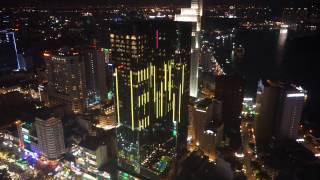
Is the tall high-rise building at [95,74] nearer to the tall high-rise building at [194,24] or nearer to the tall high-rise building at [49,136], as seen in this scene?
the tall high-rise building at [49,136]

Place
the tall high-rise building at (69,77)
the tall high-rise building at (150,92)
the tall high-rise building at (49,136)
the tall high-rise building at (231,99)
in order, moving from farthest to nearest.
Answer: the tall high-rise building at (69,77), the tall high-rise building at (231,99), the tall high-rise building at (49,136), the tall high-rise building at (150,92)

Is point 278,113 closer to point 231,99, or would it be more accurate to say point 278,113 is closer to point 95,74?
point 231,99

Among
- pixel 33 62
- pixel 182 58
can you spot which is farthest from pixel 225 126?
pixel 33 62

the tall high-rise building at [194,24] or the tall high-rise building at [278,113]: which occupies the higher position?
the tall high-rise building at [194,24]

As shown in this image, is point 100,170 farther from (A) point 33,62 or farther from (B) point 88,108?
(A) point 33,62

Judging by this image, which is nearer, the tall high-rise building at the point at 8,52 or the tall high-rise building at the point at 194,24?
the tall high-rise building at the point at 194,24

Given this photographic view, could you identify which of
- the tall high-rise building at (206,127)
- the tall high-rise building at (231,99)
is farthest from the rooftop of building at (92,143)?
the tall high-rise building at (231,99)

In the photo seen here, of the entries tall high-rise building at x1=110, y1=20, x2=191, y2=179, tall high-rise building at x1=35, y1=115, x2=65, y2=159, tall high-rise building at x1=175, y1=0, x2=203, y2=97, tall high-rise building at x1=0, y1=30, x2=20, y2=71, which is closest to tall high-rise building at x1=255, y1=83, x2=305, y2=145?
tall high-rise building at x1=110, y1=20, x2=191, y2=179
